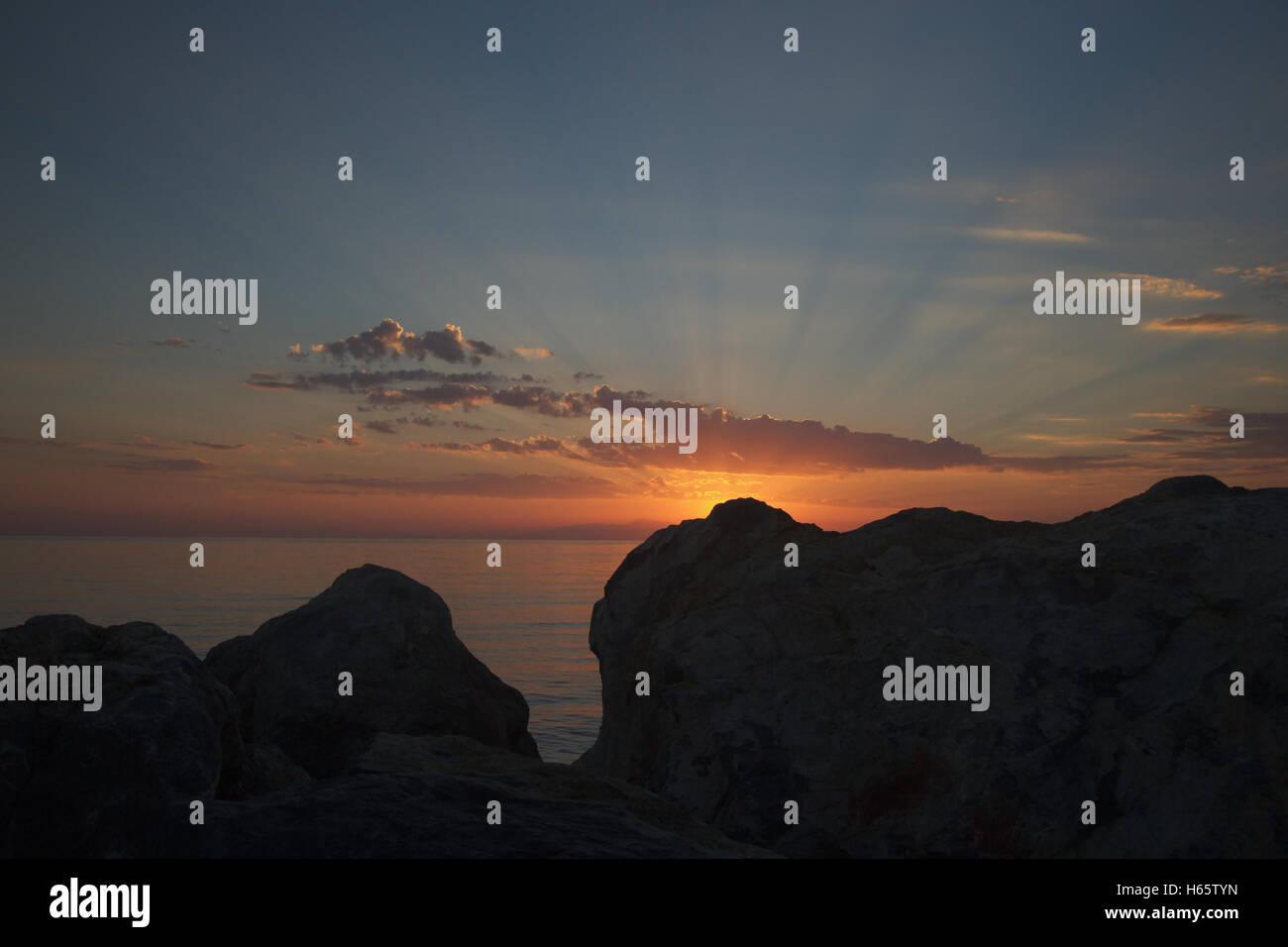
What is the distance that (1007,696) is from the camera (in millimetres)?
8023

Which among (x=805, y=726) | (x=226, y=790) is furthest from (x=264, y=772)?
(x=805, y=726)

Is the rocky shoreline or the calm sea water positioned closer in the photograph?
the rocky shoreline

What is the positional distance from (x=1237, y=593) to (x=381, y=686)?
9.80 meters

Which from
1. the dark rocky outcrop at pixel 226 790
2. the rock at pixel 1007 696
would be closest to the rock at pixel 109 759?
the dark rocky outcrop at pixel 226 790

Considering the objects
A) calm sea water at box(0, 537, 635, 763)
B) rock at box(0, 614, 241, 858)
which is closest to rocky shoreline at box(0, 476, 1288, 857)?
rock at box(0, 614, 241, 858)

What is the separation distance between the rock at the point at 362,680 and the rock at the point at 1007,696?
91.0 inches

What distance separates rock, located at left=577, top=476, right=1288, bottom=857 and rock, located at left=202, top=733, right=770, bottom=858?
185 cm

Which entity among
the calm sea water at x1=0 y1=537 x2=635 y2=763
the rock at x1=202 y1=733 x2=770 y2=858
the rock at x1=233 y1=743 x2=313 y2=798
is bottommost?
the calm sea water at x1=0 y1=537 x2=635 y2=763

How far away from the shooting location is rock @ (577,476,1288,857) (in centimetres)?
725

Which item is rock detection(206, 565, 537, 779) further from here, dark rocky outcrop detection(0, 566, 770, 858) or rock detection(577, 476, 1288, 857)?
dark rocky outcrop detection(0, 566, 770, 858)

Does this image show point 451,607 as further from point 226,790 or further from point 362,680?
point 226,790

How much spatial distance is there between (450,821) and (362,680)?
6.25 meters

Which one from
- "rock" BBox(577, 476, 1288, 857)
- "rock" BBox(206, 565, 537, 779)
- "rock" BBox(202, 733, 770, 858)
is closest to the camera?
"rock" BBox(202, 733, 770, 858)
